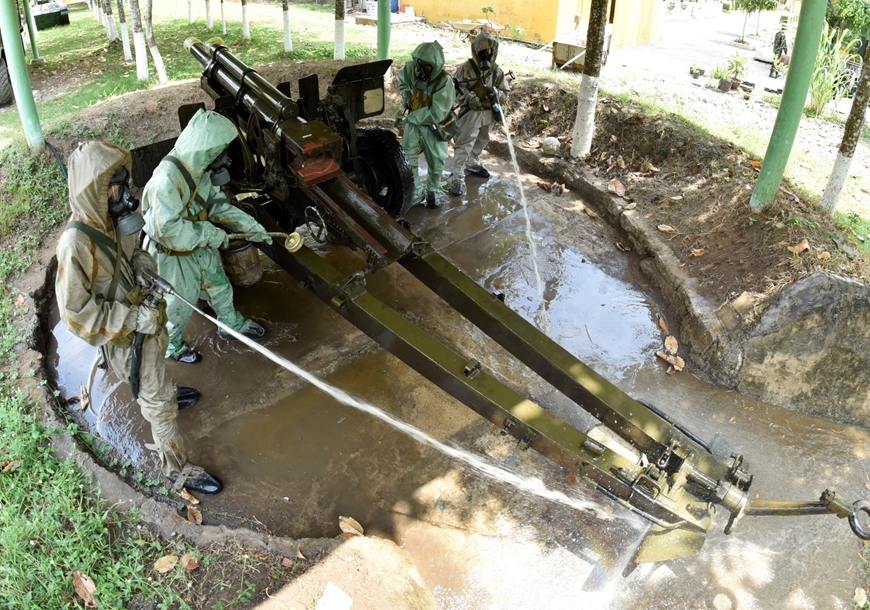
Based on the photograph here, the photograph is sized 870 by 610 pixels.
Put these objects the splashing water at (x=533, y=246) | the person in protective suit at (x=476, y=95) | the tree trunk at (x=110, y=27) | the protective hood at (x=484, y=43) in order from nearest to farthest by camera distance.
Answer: the splashing water at (x=533, y=246) < the protective hood at (x=484, y=43) < the person in protective suit at (x=476, y=95) < the tree trunk at (x=110, y=27)

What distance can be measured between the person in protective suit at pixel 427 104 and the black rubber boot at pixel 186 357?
2796mm

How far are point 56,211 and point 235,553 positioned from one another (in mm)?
4550

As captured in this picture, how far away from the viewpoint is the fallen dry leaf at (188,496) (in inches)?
139

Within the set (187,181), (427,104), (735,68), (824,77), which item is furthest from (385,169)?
(735,68)

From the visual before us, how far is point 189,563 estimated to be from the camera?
3148 mm

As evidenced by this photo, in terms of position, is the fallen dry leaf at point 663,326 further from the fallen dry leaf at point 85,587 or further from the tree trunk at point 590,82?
the fallen dry leaf at point 85,587

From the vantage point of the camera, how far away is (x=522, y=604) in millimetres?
3135

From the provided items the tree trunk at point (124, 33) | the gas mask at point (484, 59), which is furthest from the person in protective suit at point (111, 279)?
the tree trunk at point (124, 33)

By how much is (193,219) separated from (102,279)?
96 cm

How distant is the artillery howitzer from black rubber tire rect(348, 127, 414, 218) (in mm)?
776

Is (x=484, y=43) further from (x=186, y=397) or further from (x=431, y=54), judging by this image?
(x=186, y=397)

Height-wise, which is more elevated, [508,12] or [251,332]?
[508,12]

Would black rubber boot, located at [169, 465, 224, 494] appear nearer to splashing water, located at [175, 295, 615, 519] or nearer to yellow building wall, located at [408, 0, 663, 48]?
splashing water, located at [175, 295, 615, 519]

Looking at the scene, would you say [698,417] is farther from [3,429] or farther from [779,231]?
[3,429]
